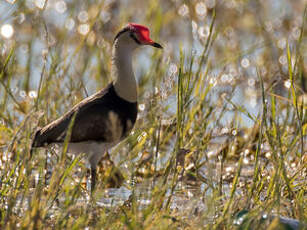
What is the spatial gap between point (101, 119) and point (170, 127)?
0.74m

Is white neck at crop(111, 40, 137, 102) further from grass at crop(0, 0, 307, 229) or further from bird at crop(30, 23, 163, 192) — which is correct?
grass at crop(0, 0, 307, 229)

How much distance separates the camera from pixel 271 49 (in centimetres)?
736

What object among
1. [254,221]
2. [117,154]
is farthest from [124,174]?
[254,221]

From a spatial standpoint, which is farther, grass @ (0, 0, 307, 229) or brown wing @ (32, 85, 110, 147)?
brown wing @ (32, 85, 110, 147)

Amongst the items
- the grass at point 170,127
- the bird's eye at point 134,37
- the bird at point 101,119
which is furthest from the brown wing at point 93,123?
the bird's eye at point 134,37

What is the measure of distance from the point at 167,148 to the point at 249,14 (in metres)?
3.36

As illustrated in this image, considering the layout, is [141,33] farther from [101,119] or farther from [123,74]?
[101,119]

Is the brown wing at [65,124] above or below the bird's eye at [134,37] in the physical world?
below

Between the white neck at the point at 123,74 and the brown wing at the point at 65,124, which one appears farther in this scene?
the white neck at the point at 123,74

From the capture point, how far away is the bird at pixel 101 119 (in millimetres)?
4215

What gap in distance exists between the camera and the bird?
13.8 feet

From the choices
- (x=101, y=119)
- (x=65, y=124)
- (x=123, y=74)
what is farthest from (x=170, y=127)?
(x=65, y=124)

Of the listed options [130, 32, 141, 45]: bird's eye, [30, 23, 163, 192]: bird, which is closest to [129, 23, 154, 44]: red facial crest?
[130, 32, 141, 45]: bird's eye

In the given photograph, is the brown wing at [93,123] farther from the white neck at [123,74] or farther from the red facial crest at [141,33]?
the red facial crest at [141,33]
